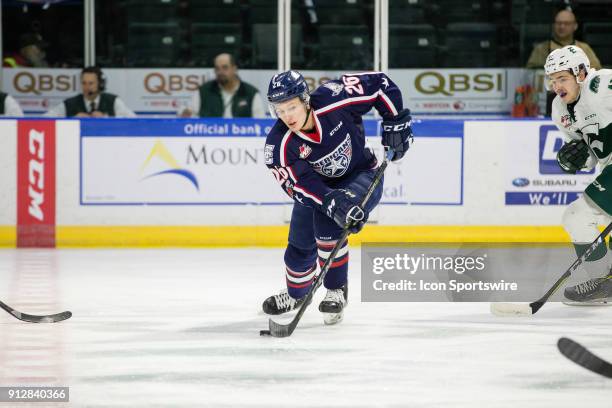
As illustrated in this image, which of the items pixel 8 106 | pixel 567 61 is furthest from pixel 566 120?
pixel 8 106

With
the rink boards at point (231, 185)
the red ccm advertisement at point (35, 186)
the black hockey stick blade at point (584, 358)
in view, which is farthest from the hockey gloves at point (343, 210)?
the red ccm advertisement at point (35, 186)

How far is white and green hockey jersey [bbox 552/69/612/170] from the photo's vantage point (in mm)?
4641

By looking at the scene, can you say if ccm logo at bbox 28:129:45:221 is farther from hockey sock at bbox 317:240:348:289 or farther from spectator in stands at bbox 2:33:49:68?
hockey sock at bbox 317:240:348:289

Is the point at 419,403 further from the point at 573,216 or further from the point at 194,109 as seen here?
the point at 194,109

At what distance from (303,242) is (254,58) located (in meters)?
3.12

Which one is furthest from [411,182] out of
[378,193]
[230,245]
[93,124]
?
[378,193]

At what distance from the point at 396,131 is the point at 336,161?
10.5 inches

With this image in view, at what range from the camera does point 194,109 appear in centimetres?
704

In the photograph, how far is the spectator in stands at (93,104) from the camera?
690 cm

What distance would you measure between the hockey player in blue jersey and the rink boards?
2.27m

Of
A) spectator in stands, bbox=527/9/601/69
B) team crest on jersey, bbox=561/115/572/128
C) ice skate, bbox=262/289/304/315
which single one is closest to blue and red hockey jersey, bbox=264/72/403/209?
ice skate, bbox=262/289/304/315

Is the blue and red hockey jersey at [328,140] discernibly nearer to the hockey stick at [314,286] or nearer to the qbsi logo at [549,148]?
the hockey stick at [314,286]

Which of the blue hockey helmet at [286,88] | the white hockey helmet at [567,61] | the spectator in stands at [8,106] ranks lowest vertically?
the spectator in stands at [8,106]

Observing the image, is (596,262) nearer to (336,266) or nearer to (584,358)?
(336,266)
